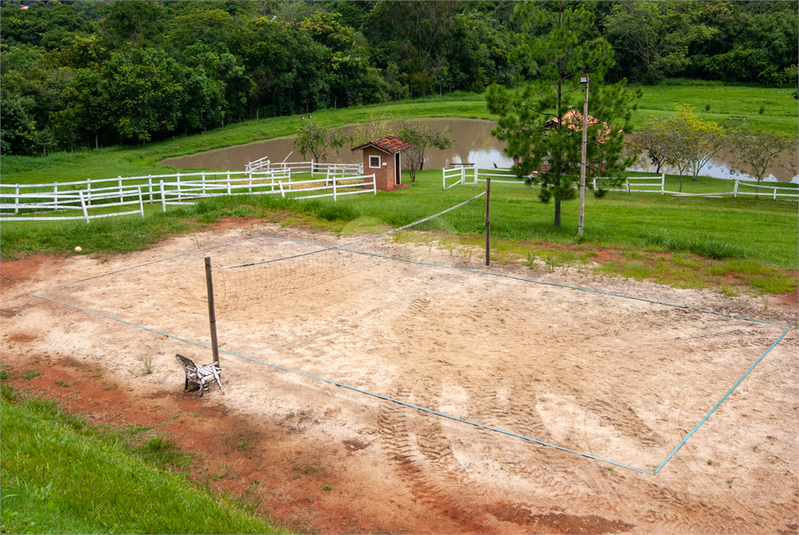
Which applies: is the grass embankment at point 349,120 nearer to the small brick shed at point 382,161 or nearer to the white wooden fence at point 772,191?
the white wooden fence at point 772,191

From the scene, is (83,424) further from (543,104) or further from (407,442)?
(543,104)

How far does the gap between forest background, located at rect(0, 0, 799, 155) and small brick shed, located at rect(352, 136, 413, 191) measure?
2727cm

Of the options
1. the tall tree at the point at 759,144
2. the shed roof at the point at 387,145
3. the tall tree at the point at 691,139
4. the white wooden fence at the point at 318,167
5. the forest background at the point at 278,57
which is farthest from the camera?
the forest background at the point at 278,57

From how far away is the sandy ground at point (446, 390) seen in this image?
5.95 metres

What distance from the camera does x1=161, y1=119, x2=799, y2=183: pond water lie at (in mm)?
39625

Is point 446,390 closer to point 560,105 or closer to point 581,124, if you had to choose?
point 581,124

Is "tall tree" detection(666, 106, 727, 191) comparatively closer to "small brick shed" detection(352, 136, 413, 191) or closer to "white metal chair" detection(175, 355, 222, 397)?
"small brick shed" detection(352, 136, 413, 191)

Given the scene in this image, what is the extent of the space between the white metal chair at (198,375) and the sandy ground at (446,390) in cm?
23

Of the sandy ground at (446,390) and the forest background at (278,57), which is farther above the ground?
the forest background at (278,57)

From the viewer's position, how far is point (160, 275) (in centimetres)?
1387

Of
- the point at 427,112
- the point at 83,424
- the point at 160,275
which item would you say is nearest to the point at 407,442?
the point at 83,424

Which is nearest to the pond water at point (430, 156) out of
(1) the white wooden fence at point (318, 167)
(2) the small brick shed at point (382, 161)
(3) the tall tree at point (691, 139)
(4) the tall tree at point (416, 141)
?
(1) the white wooden fence at point (318, 167)

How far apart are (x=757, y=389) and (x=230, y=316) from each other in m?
8.78

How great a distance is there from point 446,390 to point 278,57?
191ft
